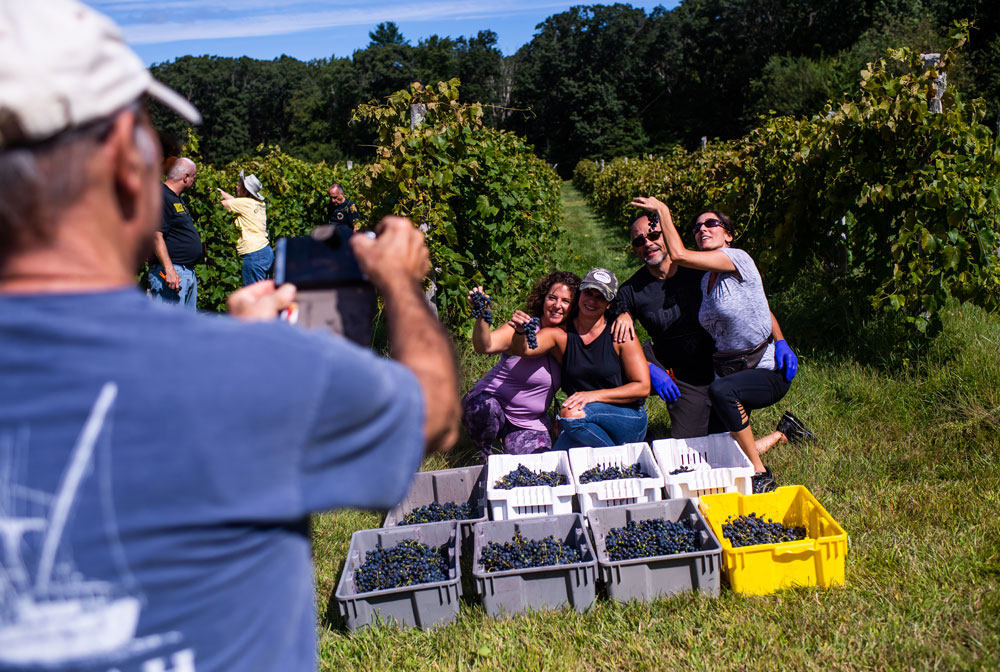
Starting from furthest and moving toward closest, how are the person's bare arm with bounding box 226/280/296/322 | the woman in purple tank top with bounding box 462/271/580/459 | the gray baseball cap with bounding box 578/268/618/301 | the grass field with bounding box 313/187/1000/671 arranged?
the woman in purple tank top with bounding box 462/271/580/459, the gray baseball cap with bounding box 578/268/618/301, the grass field with bounding box 313/187/1000/671, the person's bare arm with bounding box 226/280/296/322

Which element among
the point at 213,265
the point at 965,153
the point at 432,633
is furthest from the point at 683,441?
the point at 213,265

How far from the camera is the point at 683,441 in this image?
4.01 meters

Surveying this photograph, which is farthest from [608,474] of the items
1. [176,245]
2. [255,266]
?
[255,266]

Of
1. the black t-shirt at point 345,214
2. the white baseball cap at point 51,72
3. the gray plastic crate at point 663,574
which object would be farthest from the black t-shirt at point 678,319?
the black t-shirt at point 345,214

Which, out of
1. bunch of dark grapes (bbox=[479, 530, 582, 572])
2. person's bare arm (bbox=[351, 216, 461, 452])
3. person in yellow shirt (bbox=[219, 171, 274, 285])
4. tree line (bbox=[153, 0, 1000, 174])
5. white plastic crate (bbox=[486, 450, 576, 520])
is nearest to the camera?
person's bare arm (bbox=[351, 216, 461, 452])

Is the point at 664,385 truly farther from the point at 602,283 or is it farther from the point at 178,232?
the point at 178,232

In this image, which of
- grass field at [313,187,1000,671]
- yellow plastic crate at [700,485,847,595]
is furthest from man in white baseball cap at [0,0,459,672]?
yellow plastic crate at [700,485,847,595]

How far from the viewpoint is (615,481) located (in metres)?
3.61

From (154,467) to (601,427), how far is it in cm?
346

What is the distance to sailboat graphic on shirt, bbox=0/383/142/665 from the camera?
747 millimetres

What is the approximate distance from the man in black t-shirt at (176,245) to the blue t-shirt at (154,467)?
5373 millimetres

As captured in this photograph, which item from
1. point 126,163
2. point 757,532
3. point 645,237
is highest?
point 126,163

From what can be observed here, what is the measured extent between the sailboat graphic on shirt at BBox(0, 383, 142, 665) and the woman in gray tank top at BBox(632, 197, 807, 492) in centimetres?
325

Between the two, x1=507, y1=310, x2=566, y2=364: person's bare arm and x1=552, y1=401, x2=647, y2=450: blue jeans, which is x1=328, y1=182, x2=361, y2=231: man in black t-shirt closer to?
x1=507, y1=310, x2=566, y2=364: person's bare arm
